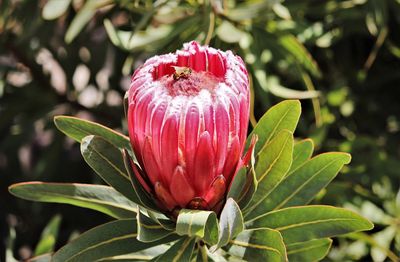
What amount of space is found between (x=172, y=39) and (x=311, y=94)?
315 mm

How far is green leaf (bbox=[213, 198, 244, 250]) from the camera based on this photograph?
36.7 inches

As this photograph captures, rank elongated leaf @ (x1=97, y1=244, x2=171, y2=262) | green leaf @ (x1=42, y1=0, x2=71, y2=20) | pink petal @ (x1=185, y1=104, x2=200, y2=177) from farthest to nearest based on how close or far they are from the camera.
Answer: green leaf @ (x1=42, y1=0, x2=71, y2=20) → elongated leaf @ (x1=97, y1=244, x2=171, y2=262) → pink petal @ (x1=185, y1=104, x2=200, y2=177)

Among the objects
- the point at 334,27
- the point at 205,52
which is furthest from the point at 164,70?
the point at 334,27

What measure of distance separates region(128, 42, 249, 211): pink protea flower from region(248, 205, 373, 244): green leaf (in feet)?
0.44

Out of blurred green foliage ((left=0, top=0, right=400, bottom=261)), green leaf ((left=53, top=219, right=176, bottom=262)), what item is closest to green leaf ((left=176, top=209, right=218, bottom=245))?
green leaf ((left=53, top=219, right=176, bottom=262))

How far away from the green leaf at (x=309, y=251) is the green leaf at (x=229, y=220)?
22cm

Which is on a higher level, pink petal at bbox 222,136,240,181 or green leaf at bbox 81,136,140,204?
pink petal at bbox 222,136,240,181

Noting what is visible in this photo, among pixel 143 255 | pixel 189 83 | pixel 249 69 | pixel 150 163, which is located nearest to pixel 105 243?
pixel 143 255

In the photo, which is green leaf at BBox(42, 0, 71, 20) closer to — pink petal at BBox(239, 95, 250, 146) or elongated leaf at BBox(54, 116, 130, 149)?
elongated leaf at BBox(54, 116, 130, 149)

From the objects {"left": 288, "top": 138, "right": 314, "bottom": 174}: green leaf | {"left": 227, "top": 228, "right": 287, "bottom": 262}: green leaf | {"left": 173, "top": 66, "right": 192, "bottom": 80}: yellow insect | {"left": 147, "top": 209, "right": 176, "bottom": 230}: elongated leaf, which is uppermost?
{"left": 173, "top": 66, "right": 192, "bottom": 80}: yellow insect

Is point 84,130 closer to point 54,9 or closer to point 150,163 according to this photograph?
point 150,163

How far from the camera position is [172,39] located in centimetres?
151

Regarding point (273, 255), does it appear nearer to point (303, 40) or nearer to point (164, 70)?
point (164, 70)

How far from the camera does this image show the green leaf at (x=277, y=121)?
1.08 metres
